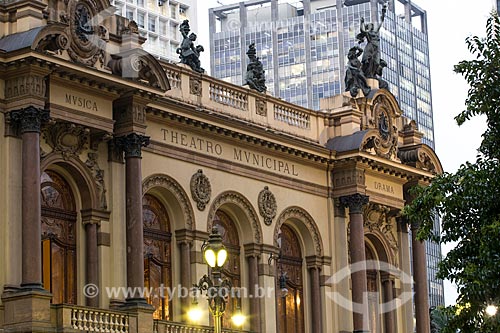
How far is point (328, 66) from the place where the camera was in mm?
131125

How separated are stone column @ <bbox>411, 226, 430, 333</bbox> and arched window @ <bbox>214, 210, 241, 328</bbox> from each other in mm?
8748


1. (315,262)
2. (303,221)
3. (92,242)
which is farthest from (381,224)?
(92,242)

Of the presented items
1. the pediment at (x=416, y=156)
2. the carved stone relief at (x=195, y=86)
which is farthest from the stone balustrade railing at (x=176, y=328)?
the pediment at (x=416, y=156)

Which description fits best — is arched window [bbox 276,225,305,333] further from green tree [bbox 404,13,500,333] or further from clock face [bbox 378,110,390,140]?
green tree [bbox 404,13,500,333]

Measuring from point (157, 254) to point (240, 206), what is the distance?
387cm

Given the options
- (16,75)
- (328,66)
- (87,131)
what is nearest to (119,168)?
(87,131)

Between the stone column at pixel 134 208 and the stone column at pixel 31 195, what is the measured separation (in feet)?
11.4

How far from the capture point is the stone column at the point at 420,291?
164ft

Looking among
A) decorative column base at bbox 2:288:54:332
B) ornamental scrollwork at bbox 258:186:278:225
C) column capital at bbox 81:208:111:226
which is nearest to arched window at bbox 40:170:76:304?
column capital at bbox 81:208:111:226

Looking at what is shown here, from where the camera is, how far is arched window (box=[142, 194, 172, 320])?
4062 centimetres

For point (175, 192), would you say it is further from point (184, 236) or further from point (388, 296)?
point (388, 296)

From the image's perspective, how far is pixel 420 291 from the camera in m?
50.5

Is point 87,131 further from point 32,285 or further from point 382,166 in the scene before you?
point 382,166

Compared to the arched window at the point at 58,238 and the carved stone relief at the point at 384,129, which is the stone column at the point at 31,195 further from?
the carved stone relief at the point at 384,129
